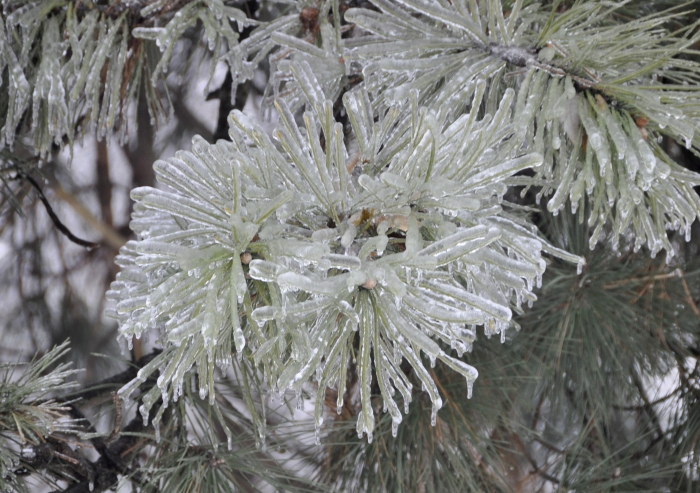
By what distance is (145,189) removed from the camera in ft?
0.83

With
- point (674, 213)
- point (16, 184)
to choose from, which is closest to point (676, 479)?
point (674, 213)

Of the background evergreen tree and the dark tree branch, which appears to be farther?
the dark tree branch

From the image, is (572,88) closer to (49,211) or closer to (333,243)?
(333,243)

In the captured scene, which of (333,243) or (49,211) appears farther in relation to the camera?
(49,211)

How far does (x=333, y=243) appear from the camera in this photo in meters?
0.27

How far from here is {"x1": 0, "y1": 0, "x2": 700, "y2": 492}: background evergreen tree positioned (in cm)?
26

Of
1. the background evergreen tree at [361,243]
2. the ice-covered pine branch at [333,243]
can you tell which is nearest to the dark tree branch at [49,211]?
the background evergreen tree at [361,243]

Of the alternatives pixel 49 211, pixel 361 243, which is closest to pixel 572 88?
pixel 361 243

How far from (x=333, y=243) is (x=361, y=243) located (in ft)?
0.04

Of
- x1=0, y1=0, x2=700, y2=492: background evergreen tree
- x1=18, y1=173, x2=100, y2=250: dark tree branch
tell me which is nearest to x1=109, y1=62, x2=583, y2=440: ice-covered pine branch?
x1=0, y1=0, x2=700, y2=492: background evergreen tree

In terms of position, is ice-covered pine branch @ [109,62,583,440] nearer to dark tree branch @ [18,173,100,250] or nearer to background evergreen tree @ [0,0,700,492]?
background evergreen tree @ [0,0,700,492]

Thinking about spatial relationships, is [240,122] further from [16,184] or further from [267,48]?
[16,184]

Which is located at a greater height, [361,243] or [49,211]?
[361,243]

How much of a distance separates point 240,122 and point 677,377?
0.65 metres
